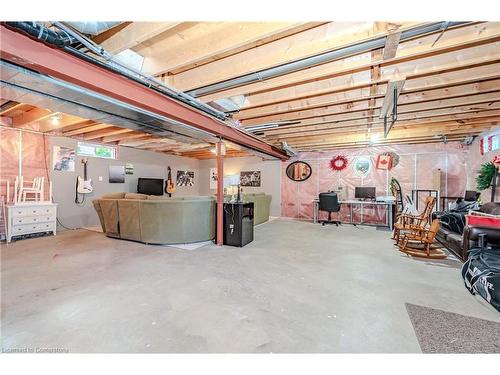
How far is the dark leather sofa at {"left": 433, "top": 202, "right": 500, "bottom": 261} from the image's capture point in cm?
263

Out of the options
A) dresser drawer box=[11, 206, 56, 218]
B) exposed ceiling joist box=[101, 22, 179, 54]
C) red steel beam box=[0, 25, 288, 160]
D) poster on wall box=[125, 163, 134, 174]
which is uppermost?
exposed ceiling joist box=[101, 22, 179, 54]

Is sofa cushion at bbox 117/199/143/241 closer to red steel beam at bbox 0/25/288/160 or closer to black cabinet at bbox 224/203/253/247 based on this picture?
black cabinet at bbox 224/203/253/247

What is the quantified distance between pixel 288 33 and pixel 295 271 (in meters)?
2.80

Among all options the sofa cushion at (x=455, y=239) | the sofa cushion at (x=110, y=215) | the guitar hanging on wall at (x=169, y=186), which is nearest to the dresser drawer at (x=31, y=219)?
the sofa cushion at (x=110, y=215)

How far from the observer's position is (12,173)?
4867 millimetres

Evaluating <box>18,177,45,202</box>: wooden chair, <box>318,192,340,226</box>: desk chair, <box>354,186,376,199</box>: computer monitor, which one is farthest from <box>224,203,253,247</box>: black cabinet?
<box>18,177,45,202</box>: wooden chair

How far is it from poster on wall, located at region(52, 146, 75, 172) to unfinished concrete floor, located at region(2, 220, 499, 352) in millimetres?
2492

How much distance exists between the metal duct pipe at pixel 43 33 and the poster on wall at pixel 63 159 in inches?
204

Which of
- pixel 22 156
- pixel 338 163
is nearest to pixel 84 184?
pixel 22 156

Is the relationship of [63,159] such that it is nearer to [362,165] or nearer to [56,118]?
[56,118]

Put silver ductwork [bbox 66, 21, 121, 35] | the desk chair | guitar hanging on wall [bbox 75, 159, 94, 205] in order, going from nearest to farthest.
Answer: silver ductwork [bbox 66, 21, 121, 35], guitar hanging on wall [bbox 75, 159, 94, 205], the desk chair

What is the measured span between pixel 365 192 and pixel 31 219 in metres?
8.71

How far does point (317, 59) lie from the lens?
2.15 m
